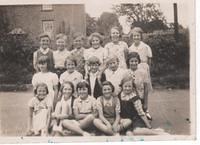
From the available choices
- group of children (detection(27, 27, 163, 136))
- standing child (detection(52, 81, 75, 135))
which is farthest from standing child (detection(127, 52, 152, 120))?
standing child (detection(52, 81, 75, 135))

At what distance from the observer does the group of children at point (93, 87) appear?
2.14 feet

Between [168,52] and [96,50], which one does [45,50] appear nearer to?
[96,50]

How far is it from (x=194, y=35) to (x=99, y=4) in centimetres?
16

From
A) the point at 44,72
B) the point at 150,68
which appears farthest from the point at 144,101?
the point at 44,72

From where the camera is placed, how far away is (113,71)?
65 centimetres

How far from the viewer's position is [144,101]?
657mm

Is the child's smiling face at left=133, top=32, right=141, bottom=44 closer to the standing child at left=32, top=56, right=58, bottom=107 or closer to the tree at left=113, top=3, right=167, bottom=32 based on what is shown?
the tree at left=113, top=3, right=167, bottom=32

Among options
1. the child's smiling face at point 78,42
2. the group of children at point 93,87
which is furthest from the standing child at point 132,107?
the child's smiling face at point 78,42

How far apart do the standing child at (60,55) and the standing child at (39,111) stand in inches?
1.4

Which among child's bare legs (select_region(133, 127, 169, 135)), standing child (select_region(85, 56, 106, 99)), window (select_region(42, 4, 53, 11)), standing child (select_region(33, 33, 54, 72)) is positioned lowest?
child's bare legs (select_region(133, 127, 169, 135))

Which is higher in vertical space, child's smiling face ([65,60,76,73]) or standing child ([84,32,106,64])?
standing child ([84,32,106,64])

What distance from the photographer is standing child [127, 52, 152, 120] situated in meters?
0.65

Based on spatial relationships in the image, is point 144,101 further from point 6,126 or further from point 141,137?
point 6,126

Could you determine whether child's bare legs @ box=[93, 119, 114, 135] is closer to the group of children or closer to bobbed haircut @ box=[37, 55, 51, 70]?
the group of children
